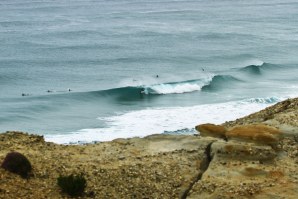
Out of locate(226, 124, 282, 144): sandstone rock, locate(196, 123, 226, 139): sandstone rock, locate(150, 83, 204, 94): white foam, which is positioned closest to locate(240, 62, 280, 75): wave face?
locate(150, 83, 204, 94): white foam

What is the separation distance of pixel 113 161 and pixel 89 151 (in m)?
1.30

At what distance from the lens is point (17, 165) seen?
643 inches

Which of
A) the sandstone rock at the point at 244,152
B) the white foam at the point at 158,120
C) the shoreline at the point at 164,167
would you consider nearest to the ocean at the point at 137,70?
the white foam at the point at 158,120

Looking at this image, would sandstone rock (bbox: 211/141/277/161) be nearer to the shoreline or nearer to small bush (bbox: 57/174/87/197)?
the shoreline

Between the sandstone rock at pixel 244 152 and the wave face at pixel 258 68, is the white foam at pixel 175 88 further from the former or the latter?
the sandstone rock at pixel 244 152

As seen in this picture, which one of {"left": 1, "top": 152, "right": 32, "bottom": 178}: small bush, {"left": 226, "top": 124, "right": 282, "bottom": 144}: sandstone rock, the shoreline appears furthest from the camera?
{"left": 226, "top": 124, "right": 282, "bottom": 144}: sandstone rock

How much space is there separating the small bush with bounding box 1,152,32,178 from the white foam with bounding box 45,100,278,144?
18441 mm

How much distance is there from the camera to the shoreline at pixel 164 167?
1586cm

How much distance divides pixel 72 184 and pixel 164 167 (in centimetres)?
309

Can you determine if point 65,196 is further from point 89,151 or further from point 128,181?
point 89,151

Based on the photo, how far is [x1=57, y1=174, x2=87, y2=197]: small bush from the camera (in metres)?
15.6

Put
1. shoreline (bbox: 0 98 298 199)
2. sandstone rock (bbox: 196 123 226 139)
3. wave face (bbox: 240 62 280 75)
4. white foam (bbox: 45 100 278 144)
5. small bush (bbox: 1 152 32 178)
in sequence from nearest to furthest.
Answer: shoreline (bbox: 0 98 298 199), small bush (bbox: 1 152 32 178), sandstone rock (bbox: 196 123 226 139), white foam (bbox: 45 100 278 144), wave face (bbox: 240 62 280 75)

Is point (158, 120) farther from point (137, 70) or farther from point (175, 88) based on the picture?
point (137, 70)

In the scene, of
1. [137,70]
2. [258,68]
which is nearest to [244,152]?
[137,70]
